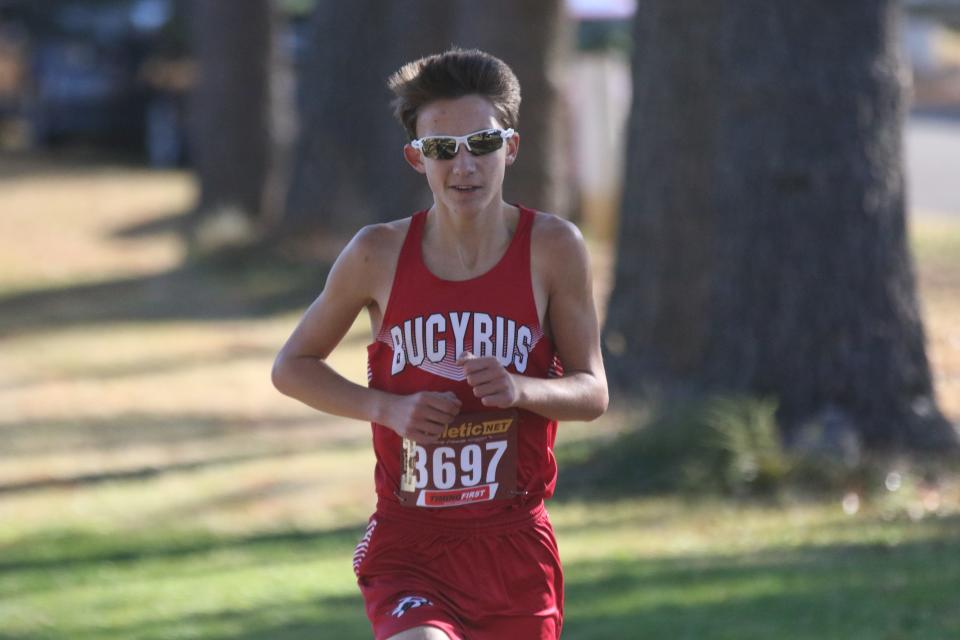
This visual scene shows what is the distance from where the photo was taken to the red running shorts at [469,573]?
363 centimetres

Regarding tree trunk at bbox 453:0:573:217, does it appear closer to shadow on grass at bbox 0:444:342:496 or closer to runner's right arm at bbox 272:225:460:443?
shadow on grass at bbox 0:444:342:496

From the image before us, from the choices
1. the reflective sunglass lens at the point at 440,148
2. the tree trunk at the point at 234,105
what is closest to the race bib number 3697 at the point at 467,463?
the reflective sunglass lens at the point at 440,148

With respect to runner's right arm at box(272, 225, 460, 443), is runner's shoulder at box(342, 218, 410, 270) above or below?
above

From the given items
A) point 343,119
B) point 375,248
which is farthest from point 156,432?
point 375,248

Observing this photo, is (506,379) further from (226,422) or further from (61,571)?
(226,422)

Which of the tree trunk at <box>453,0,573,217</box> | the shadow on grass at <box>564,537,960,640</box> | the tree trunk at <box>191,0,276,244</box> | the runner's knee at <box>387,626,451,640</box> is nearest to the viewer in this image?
the runner's knee at <box>387,626,451,640</box>

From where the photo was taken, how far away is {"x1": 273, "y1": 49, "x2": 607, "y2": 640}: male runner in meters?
3.62

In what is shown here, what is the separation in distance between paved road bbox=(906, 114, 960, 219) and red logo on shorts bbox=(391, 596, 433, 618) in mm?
14505

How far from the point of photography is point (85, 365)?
13.4m

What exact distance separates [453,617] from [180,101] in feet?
77.6

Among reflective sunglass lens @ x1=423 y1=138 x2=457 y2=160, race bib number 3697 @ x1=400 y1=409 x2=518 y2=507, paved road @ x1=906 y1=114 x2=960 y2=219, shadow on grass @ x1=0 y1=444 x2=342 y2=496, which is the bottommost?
shadow on grass @ x1=0 y1=444 x2=342 y2=496

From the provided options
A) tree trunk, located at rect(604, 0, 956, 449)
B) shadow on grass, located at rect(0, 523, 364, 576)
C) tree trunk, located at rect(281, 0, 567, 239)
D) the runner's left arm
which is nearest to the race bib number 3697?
the runner's left arm

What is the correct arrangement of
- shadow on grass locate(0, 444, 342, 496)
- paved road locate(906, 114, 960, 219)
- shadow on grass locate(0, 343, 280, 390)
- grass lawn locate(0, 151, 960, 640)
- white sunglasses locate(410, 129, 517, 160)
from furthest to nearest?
A: paved road locate(906, 114, 960, 219), shadow on grass locate(0, 343, 280, 390), shadow on grass locate(0, 444, 342, 496), grass lawn locate(0, 151, 960, 640), white sunglasses locate(410, 129, 517, 160)

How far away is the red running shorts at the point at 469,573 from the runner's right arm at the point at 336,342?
0.85 ft
